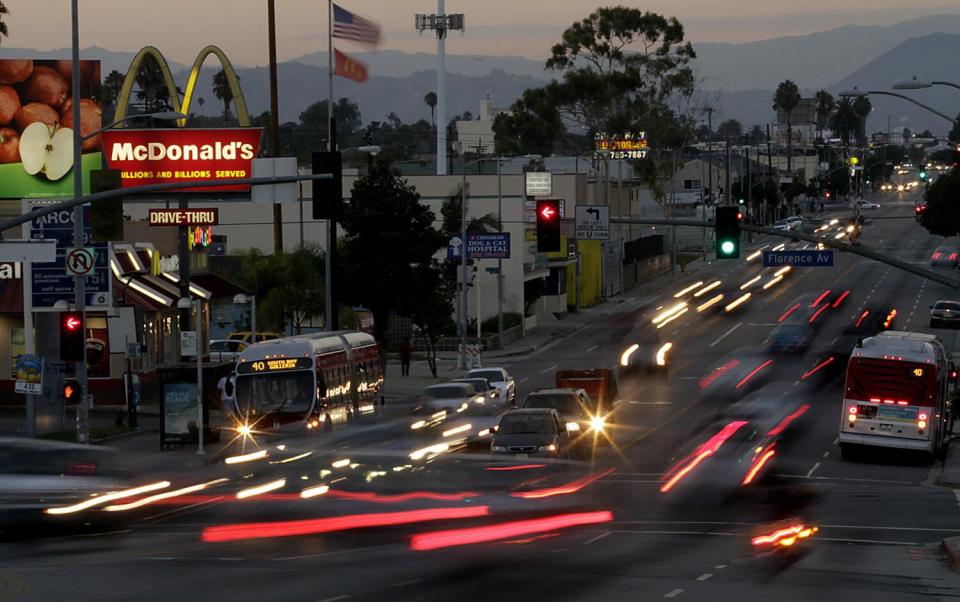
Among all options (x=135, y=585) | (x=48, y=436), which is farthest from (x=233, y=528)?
(x=48, y=436)

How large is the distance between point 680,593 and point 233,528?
912 cm

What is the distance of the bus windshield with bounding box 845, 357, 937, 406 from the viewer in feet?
127

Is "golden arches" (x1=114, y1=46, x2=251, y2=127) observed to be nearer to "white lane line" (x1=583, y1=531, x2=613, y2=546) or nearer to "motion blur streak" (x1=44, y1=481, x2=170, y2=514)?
"motion blur streak" (x1=44, y1=481, x2=170, y2=514)

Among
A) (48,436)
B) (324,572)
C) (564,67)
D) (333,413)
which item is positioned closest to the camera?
(324,572)

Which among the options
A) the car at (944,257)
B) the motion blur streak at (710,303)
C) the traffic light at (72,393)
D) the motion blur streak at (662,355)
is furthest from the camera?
the car at (944,257)

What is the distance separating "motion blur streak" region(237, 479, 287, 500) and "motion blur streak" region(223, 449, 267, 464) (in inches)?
142

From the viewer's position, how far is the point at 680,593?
19.7m

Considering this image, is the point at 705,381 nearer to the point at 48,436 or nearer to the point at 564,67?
the point at 48,436

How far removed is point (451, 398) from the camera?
1785 inches

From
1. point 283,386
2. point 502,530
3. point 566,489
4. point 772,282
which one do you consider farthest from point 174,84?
point 772,282

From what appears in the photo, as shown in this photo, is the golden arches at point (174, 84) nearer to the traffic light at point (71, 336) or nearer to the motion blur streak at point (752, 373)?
the traffic light at point (71, 336)

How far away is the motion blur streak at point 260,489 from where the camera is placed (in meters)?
29.7

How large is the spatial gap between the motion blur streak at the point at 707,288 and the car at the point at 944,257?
15645 millimetres

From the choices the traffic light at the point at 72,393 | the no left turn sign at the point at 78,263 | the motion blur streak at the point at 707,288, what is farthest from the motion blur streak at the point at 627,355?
the motion blur streak at the point at 707,288
